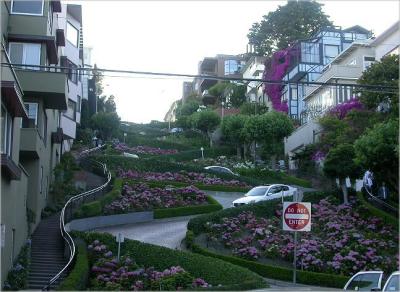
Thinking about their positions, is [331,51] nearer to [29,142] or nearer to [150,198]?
[150,198]

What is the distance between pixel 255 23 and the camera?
3595 inches

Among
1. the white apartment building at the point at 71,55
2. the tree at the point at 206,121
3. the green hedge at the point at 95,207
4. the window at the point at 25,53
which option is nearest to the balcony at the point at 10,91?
the window at the point at 25,53

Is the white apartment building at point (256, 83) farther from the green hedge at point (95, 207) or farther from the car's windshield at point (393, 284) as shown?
the car's windshield at point (393, 284)

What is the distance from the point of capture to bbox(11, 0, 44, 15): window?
1214 inches

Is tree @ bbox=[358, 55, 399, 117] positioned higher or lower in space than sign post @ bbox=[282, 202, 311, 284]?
higher

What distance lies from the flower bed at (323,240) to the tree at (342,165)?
2.38m

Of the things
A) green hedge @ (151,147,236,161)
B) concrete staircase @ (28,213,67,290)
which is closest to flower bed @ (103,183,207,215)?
concrete staircase @ (28,213,67,290)

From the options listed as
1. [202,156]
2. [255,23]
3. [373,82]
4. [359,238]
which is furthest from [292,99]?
[359,238]

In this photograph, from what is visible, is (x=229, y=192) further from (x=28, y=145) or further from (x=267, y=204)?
(x=28, y=145)

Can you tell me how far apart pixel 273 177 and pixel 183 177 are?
8.84 m

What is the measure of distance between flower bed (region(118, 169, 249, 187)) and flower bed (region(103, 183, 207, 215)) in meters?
5.60

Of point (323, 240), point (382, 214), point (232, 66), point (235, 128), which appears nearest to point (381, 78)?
point (382, 214)

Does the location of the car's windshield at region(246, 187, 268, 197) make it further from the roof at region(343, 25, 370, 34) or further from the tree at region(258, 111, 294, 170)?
Answer: the roof at region(343, 25, 370, 34)

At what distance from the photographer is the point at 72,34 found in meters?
51.6
